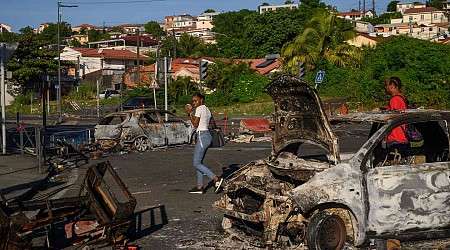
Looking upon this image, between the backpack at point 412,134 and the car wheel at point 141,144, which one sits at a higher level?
the backpack at point 412,134

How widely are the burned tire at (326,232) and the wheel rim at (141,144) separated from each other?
43.7 feet

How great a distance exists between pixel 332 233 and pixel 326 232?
10 centimetres

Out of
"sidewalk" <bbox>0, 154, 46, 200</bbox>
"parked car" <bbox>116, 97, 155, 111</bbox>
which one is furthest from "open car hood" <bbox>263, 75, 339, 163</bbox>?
"parked car" <bbox>116, 97, 155, 111</bbox>

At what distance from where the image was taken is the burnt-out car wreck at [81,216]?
6844 mm

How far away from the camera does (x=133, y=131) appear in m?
19.7

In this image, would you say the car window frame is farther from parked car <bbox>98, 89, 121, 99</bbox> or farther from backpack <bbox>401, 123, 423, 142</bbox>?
parked car <bbox>98, 89, 121, 99</bbox>

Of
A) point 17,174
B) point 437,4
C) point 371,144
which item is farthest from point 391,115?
point 437,4

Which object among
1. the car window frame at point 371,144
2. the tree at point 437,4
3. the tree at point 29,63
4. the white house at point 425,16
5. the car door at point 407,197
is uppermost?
the tree at point 437,4

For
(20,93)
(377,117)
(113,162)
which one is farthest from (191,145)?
(20,93)

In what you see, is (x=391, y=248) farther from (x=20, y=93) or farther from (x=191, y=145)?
(x=20, y=93)

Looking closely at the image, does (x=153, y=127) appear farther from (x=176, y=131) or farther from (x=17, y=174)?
(x=17, y=174)

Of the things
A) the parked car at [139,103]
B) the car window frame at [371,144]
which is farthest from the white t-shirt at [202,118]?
the parked car at [139,103]

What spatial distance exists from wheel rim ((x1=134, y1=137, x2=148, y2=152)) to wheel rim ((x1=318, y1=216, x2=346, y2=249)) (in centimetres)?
1333

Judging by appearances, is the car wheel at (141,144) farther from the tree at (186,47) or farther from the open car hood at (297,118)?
the tree at (186,47)
